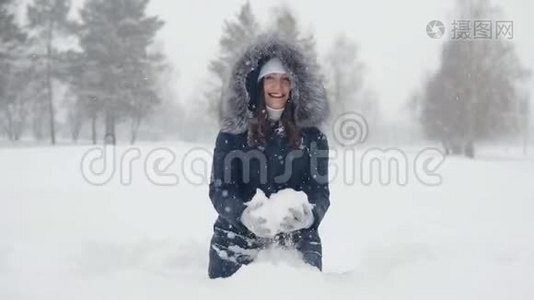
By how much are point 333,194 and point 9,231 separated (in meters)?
6.45

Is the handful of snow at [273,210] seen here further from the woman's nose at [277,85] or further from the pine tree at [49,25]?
the pine tree at [49,25]

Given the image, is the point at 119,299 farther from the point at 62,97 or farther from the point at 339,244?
the point at 62,97

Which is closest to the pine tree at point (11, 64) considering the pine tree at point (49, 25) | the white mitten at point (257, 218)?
the pine tree at point (49, 25)

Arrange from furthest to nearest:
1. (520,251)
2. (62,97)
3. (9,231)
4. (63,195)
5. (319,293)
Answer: (62,97)
(63,195)
(9,231)
(520,251)
(319,293)

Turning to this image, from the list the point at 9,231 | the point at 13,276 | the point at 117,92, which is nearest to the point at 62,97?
the point at 117,92

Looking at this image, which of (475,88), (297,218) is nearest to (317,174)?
(297,218)

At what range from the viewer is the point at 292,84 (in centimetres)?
268

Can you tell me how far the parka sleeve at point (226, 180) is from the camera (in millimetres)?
2324

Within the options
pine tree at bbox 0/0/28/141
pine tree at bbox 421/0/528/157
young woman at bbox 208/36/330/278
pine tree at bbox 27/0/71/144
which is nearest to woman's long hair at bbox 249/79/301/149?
young woman at bbox 208/36/330/278

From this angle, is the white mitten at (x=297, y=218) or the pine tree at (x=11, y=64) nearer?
the white mitten at (x=297, y=218)

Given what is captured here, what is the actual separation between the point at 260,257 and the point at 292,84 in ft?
3.32

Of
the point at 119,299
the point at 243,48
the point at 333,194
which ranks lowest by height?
the point at 333,194

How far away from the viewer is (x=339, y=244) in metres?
5.64

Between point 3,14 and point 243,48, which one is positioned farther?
point 3,14
